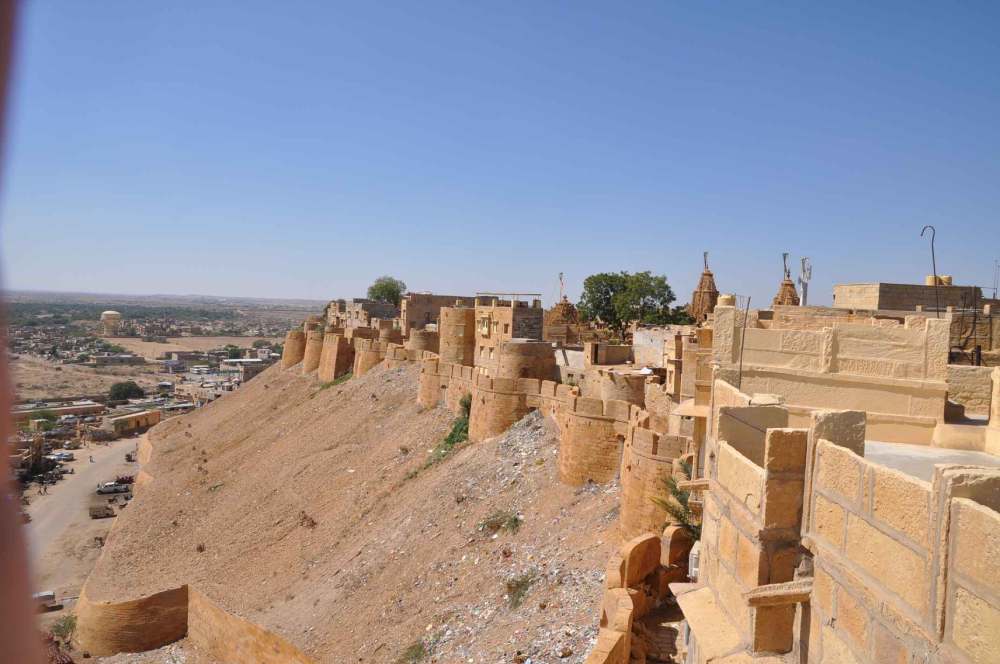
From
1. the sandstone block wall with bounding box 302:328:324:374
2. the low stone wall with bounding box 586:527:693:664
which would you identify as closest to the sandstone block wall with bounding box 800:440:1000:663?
the low stone wall with bounding box 586:527:693:664

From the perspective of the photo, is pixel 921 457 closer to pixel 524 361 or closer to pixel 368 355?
pixel 524 361

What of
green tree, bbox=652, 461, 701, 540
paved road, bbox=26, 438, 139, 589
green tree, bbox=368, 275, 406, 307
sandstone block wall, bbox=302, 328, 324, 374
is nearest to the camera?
green tree, bbox=652, 461, 701, 540

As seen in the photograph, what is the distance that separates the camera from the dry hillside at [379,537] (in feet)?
41.4

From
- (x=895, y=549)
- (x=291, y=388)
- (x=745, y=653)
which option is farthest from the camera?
(x=291, y=388)

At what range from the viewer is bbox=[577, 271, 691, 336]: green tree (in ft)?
146

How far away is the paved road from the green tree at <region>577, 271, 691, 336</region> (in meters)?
30.1

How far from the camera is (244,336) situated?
16925 centimetres

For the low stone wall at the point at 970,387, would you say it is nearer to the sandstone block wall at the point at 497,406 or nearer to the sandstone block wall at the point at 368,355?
the sandstone block wall at the point at 497,406

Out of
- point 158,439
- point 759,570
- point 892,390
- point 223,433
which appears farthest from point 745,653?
point 158,439

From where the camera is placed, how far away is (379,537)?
711 inches

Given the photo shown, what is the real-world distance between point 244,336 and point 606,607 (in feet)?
563

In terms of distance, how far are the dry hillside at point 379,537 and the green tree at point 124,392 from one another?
160 ft

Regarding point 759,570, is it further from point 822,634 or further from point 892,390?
point 892,390

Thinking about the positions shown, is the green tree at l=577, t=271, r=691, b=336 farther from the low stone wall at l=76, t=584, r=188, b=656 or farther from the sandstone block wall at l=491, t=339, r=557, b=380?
the low stone wall at l=76, t=584, r=188, b=656
